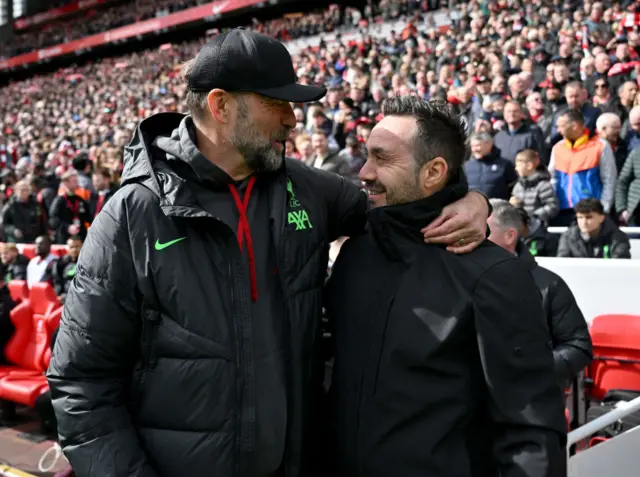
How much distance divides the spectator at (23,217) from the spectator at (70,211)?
1204mm

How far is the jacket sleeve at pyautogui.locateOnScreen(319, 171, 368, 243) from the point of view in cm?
180

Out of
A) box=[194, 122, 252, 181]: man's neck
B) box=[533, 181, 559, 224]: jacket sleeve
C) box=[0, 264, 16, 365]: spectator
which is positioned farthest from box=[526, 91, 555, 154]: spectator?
box=[194, 122, 252, 181]: man's neck

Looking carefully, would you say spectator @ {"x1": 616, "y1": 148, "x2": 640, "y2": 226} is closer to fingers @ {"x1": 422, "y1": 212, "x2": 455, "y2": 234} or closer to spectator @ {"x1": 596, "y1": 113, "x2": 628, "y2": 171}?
spectator @ {"x1": 596, "y1": 113, "x2": 628, "y2": 171}

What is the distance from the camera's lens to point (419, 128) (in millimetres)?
1590

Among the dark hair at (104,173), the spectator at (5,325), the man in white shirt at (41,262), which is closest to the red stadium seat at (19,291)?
the spectator at (5,325)

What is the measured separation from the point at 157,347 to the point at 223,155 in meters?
0.48

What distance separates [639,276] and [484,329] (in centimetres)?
342

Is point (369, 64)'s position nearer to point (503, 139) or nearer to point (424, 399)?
point (503, 139)

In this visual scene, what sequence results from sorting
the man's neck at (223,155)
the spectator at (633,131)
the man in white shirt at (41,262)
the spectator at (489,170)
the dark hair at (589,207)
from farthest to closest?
the man in white shirt at (41,262) < the spectator at (633,131) < the spectator at (489,170) < the dark hair at (589,207) < the man's neck at (223,155)

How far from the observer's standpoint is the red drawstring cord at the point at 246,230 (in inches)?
58.9

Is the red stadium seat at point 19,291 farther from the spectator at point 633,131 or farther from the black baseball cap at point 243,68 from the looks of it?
the spectator at point 633,131

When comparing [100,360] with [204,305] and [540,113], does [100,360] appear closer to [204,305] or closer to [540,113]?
[204,305]

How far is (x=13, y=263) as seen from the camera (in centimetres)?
877

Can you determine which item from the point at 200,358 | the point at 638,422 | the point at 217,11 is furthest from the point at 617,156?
the point at 217,11
